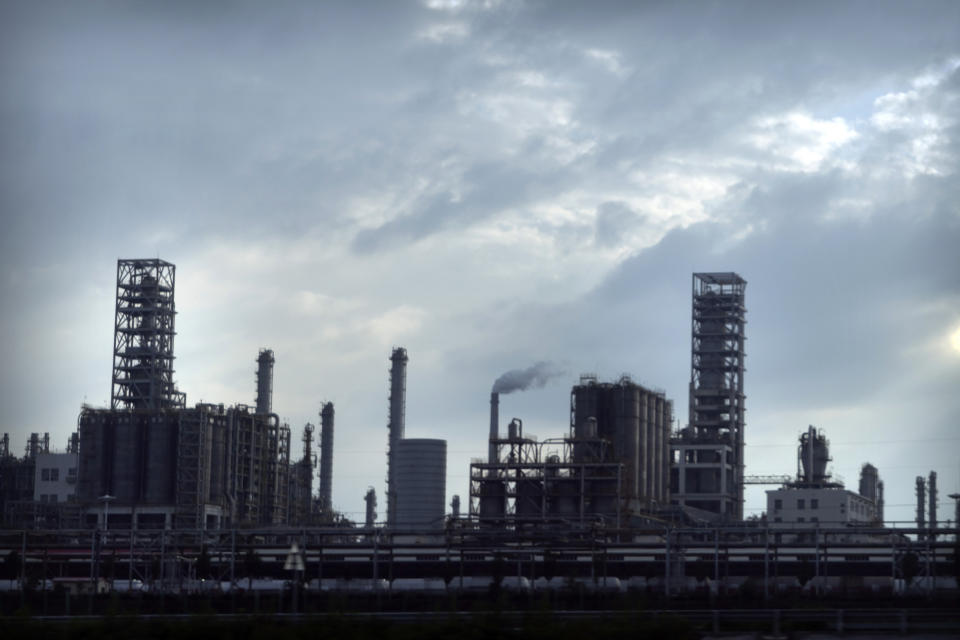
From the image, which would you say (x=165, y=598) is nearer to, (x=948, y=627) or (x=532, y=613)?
(x=532, y=613)

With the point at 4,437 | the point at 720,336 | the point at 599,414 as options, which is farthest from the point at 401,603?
the point at 4,437

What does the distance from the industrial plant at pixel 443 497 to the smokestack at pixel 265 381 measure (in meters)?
0.16

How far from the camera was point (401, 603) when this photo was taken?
5984 cm

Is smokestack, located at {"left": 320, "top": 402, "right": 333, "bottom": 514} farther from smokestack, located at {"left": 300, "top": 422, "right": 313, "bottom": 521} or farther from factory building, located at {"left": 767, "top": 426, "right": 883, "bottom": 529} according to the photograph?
factory building, located at {"left": 767, "top": 426, "right": 883, "bottom": 529}

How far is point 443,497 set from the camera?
139 metres

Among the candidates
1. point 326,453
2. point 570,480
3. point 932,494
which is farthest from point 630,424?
point 932,494

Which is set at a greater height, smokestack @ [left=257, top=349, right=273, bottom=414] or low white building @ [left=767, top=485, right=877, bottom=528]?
smokestack @ [left=257, top=349, right=273, bottom=414]

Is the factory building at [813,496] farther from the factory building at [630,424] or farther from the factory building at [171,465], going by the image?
the factory building at [171,465]

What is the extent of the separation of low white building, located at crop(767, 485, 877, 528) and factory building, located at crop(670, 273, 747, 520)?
13.1ft

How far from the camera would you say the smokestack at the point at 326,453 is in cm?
15388

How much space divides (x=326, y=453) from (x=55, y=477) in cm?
2867

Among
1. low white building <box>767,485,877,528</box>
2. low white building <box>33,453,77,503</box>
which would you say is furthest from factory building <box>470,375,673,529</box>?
low white building <box>33,453,77,503</box>

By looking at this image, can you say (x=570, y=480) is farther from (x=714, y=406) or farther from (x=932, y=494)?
(x=932, y=494)

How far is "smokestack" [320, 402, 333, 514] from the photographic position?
505 ft
